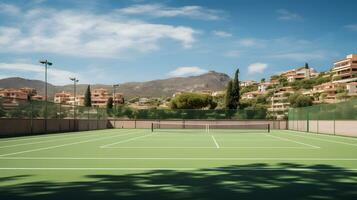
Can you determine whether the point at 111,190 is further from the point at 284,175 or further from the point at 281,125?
the point at 281,125

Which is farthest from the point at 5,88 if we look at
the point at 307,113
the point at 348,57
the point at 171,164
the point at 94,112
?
the point at 171,164

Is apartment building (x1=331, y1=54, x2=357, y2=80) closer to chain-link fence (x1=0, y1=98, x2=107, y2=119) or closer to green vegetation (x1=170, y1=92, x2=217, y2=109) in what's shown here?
green vegetation (x1=170, y1=92, x2=217, y2=109)

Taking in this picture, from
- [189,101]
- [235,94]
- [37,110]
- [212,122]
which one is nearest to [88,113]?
[37,110]

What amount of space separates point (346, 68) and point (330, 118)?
12770cm

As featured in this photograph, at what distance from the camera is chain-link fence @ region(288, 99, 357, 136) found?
2658 centimetres

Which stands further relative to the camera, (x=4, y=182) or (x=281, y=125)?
(x=281, y=125)

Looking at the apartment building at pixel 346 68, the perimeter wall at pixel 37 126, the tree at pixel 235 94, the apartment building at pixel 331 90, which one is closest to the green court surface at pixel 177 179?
the perimeter wall at pixel 37 126

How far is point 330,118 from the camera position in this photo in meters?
30.8

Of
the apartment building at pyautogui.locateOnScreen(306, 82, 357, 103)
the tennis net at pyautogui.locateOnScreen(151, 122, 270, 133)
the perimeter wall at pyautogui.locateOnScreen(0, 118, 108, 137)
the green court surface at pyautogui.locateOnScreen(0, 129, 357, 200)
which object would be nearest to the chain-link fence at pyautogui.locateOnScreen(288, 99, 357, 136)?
the tennis net at pyautogui.locateOnScreen(151, 122, 270, 133)

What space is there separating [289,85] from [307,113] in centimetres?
15628

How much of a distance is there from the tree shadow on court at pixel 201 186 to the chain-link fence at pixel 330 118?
62.6ft

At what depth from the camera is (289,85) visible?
618 feet

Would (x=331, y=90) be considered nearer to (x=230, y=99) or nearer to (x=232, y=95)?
(x=232, y=95)

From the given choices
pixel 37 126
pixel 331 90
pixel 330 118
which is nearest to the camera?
pixel 37 126
